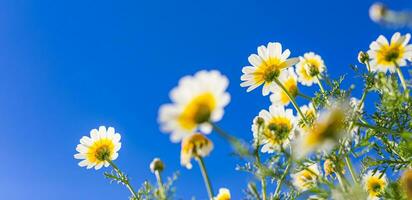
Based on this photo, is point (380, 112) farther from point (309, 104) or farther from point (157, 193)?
point (157, 193)

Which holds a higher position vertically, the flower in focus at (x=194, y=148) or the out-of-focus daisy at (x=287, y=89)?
the out-of-focus daisy at (x=287, y=89)

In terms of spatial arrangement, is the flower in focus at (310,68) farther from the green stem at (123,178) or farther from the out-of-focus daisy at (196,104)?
the out-of-focus daisy at (196,104)

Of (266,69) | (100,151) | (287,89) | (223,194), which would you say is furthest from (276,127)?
(100,151)

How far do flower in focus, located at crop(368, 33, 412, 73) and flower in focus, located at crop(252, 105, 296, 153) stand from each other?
2.11ft

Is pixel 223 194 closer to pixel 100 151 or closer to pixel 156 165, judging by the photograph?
pixel 156 165

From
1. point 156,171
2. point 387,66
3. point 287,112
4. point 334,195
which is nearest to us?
point 334,195

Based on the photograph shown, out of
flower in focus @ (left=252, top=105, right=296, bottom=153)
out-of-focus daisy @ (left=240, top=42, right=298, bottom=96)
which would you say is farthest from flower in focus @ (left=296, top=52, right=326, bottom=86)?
flower in focus @ (left=252, top=105, right=296, bottom=153)

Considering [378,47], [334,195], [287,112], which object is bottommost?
[334,195]

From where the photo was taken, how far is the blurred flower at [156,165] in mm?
2520

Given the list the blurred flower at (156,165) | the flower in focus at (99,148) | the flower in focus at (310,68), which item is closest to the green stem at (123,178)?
the flower in focus at (99,148)

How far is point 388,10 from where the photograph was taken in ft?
7.32

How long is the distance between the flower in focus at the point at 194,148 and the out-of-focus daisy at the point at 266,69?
122cm

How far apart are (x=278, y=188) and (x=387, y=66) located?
3.32 feet

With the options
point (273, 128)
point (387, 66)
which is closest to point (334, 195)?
point (273, 128)
